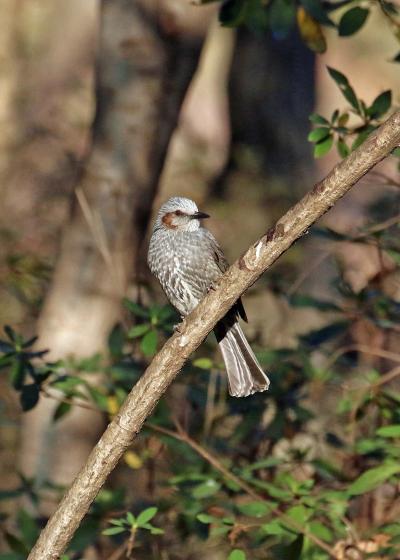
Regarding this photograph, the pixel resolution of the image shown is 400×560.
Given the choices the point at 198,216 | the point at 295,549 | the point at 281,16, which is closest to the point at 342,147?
the point at 281,16

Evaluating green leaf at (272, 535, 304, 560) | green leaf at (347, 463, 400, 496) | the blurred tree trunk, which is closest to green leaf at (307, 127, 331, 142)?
green leaf at (347, 463, 400, 496)

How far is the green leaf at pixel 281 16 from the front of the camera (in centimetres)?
440

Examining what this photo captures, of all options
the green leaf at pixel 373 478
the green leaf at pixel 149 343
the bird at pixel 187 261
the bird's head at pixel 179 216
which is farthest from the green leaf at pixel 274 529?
the bird's head at pixel 179 216

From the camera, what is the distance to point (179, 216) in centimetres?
477

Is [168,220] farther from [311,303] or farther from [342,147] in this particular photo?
[342,147]

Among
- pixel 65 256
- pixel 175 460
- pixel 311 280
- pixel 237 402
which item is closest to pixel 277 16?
pixel 237 402

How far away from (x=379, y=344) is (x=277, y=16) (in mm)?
1981

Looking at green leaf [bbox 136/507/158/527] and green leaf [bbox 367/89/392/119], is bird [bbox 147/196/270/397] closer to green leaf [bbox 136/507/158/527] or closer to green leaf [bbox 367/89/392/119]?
green leaf [bbox 367/89/392/119]

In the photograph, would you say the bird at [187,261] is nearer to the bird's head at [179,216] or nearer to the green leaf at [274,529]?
the bird's head at [179,216]

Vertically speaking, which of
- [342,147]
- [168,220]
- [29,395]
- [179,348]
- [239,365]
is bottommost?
[29,395]

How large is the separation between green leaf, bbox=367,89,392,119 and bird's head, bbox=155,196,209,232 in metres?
1.05

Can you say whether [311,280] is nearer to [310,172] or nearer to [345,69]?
[310,172]

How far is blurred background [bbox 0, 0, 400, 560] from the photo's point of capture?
409 centimetres

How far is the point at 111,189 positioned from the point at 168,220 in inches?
62.1
